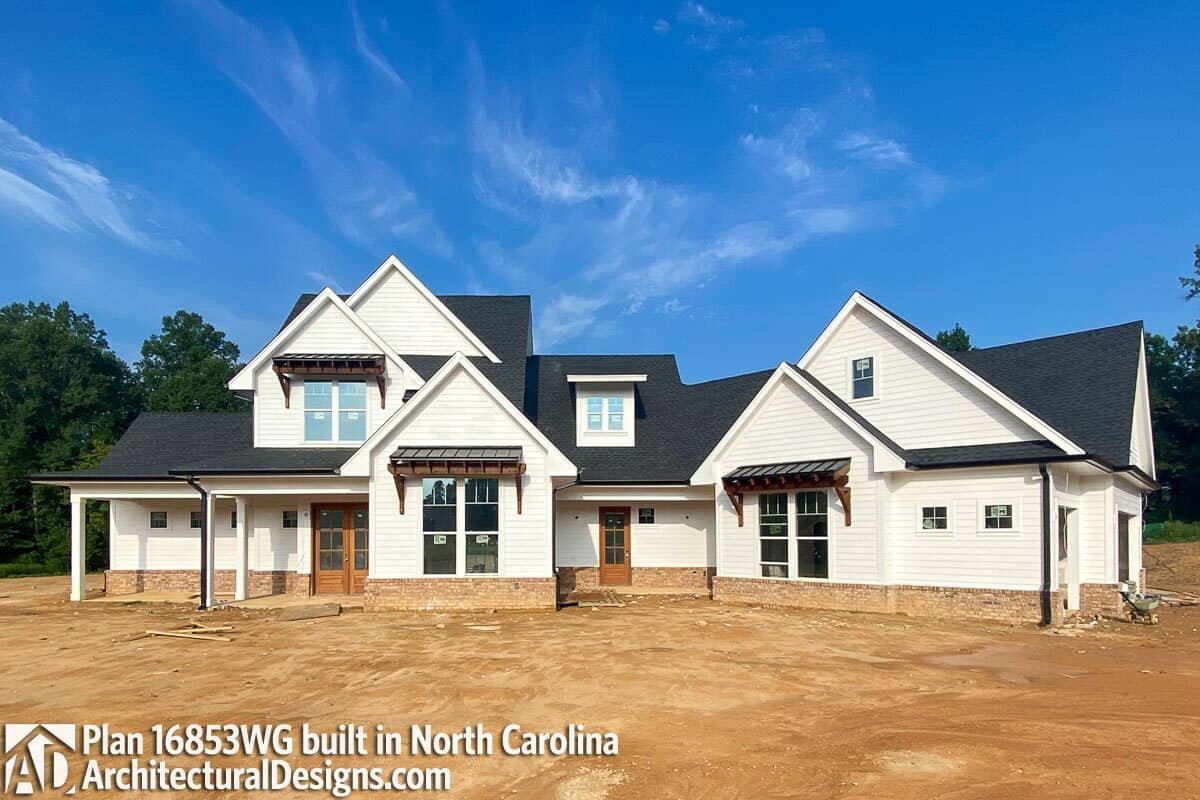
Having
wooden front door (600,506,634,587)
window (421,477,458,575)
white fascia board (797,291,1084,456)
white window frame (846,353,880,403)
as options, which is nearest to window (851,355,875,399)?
white window frame (846,353,880,403)

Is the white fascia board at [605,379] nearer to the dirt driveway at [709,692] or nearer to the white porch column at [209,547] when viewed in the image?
the dirt driveway at [709,692]

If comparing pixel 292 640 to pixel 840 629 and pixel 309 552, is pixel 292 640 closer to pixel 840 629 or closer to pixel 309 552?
pixel 309 552

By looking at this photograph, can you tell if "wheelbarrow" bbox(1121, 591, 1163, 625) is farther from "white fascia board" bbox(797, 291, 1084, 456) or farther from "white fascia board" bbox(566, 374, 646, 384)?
"white fascia board" bbox(566, 374, 646, 384)

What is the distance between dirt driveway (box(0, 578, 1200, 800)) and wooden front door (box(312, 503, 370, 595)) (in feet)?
11.0

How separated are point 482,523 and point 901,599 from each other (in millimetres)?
9158

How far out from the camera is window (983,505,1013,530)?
1497 centimetres

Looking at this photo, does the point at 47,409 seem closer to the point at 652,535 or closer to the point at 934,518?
the point at 652,535

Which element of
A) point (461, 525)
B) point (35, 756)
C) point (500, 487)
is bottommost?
point (35, 756)

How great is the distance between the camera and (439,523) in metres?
17.3

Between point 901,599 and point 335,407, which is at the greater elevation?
point 335,407

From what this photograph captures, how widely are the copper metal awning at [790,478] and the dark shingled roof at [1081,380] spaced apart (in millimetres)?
3738

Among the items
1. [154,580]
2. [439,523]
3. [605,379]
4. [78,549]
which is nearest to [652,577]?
[605,379]

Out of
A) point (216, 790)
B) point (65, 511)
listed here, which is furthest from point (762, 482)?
point (65, 511)

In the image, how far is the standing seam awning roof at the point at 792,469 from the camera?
16422 millimetres
